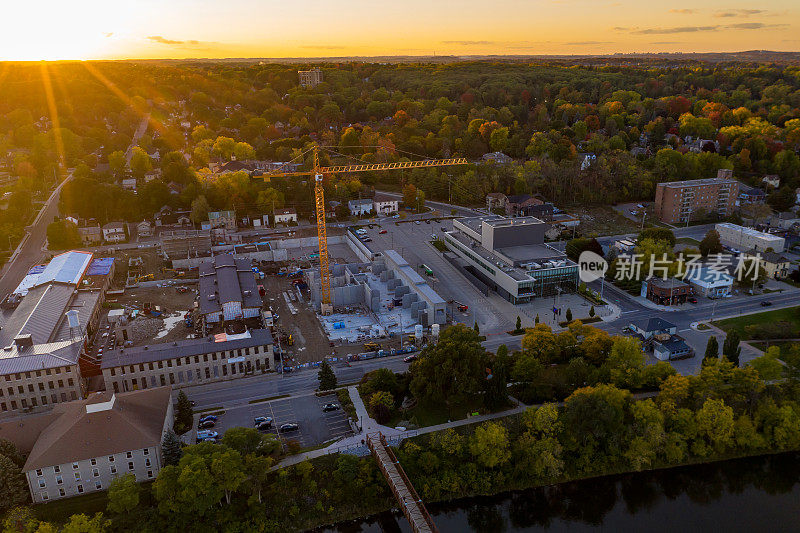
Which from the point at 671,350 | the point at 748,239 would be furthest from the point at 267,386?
the point at 748,239

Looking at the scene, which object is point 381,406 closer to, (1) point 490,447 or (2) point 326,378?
(2) point 326,378

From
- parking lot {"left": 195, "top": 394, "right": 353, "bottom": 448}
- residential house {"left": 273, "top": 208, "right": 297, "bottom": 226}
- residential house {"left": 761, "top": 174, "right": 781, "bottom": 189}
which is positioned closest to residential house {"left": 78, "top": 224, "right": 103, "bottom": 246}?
residential house {"left": 273, "top": 208, "right": 297, "bottom": 226}

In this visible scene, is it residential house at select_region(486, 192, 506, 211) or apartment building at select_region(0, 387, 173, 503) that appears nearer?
apartment building at select_region(0, 387, 173, 503)

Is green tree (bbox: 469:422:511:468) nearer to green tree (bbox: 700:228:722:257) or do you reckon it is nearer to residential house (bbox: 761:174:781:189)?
Answer: green tree (bbox: 700:228:722:257)

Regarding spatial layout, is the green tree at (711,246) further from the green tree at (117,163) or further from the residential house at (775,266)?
the green tree at (117,163)

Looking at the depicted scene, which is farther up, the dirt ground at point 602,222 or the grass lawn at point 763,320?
the dirt ground at point 602,222

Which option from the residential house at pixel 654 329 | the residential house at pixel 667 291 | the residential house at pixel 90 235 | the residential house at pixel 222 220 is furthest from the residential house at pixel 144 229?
Result: the residential house at pixel 667 291
